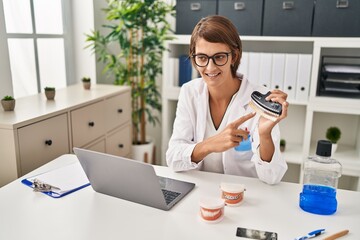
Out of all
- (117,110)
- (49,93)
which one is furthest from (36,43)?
(117,110)

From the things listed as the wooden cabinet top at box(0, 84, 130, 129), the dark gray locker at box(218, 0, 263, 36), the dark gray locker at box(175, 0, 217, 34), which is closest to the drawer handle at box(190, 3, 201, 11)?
the dark gray locker at box(175, 0, 217, 34)

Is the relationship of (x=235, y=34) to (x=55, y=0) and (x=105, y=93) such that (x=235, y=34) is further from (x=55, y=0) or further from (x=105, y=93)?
(x=55, y=0)

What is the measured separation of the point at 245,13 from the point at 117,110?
1202mm

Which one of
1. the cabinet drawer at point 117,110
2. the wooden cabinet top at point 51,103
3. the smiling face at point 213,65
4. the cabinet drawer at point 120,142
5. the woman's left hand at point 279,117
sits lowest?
the cabinet drawer at point 120,142

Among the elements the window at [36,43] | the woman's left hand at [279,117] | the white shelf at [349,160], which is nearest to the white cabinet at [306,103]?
the white shelf at [349,160]

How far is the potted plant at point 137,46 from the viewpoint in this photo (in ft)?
8.63

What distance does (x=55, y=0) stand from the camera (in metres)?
2.70

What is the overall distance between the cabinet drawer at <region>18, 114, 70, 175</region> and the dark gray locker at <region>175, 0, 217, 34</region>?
4.18 feet

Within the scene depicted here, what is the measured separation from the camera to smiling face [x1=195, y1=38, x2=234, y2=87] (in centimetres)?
138

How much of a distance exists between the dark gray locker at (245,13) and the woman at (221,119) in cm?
101

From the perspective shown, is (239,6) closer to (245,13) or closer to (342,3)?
(245,13)

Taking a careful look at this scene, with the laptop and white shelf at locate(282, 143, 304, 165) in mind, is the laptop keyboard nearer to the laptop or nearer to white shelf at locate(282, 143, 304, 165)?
the laptop

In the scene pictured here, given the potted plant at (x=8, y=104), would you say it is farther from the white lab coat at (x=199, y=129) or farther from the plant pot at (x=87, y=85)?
the white lab coat at (x=199, y=129)

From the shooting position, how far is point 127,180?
111 centimetres
